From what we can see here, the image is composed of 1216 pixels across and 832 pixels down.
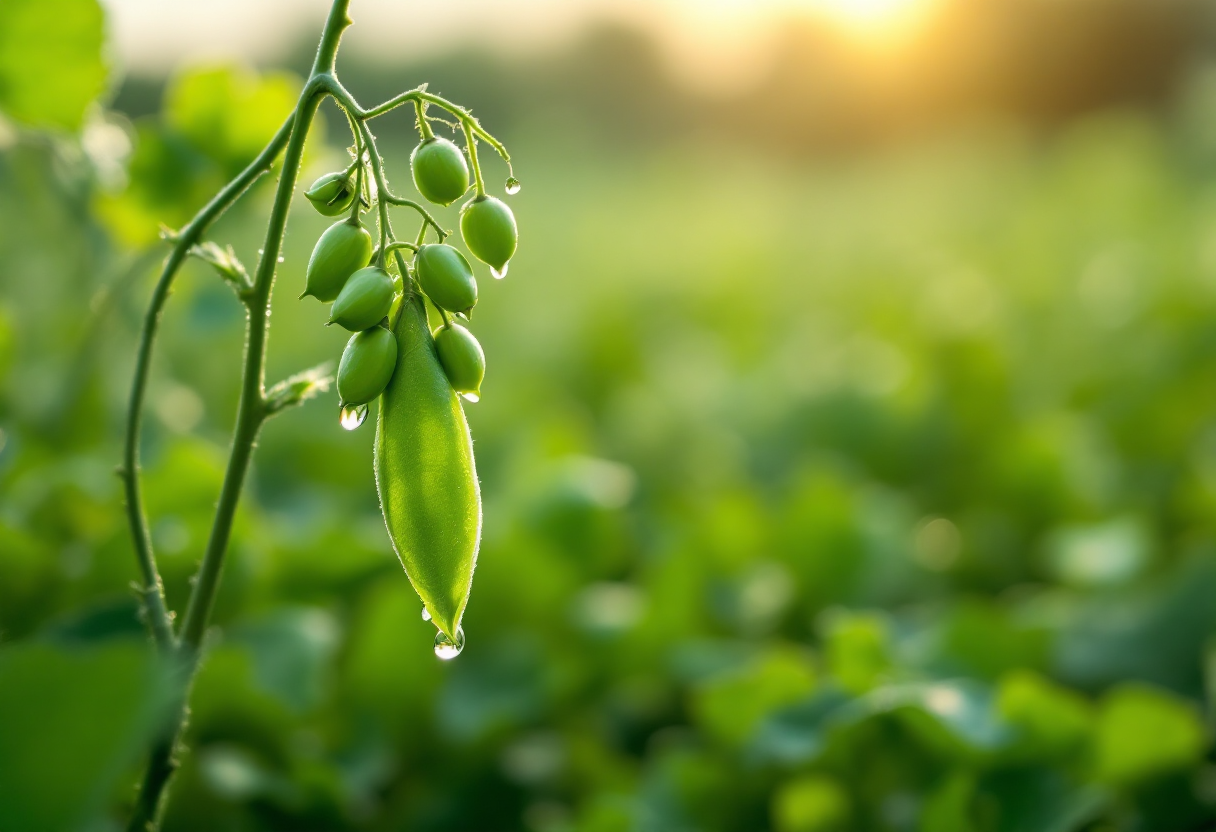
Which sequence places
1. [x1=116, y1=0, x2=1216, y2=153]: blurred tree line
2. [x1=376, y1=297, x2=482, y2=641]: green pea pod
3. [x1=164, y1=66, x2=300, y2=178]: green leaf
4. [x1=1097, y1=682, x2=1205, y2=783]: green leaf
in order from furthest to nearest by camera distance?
[x1=116, y1=0, x2=1216, y2=153]: blurred tree line < [x1=164, y1=66, x2=300, y2=178]: green leaf < [x1=1097, y1=682, x2=1205, y2=783]: green leaf < [x1=376, y1=297, x2=482, y2=641]: green pea pod

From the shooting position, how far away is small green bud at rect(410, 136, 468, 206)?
44 centimetres

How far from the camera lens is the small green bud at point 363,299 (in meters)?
0.43

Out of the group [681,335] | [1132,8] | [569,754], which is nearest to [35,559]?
[569,754]

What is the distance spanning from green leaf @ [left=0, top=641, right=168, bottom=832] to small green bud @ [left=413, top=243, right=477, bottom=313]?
17 centimetres

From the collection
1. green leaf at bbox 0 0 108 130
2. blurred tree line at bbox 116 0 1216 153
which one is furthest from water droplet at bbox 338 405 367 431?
blurred tree line at bbox 116 0 1216 153

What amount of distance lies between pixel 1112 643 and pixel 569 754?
1.87 feet

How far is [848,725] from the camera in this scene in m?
0.84

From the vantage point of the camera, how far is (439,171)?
1.45 feet

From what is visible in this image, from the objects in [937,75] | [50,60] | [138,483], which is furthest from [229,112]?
[937,75]

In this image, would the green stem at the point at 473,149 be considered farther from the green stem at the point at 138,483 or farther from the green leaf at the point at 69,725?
the green leaf at the point at 69,725

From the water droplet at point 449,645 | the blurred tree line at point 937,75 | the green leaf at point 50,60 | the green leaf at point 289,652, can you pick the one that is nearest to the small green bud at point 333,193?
the water droplet at point 449,645

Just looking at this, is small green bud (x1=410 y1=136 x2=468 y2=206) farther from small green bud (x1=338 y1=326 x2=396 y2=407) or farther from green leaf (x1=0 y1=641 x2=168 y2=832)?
green leaf (x1=0 y1=641 x2=168 y2=832)

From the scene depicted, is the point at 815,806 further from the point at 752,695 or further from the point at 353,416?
the point at 353,416

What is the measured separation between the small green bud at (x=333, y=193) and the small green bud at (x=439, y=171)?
0.13 feet
